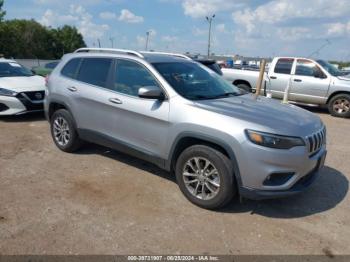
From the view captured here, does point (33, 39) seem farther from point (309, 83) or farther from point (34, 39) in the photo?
point (309, 83)

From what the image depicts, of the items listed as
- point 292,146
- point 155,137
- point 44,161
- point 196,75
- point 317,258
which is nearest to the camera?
point 317,258

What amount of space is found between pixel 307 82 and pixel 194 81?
24.8 ft

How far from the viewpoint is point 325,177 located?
5.32m

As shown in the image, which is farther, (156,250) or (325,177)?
(325,177)

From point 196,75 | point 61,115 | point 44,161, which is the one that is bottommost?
point 44,161

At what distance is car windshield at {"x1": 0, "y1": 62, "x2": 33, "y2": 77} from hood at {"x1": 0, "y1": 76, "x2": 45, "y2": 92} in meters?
0.35

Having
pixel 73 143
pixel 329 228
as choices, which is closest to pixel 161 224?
pixel 329 228

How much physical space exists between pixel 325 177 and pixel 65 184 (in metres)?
3.79

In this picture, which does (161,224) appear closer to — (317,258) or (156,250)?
(156,250)

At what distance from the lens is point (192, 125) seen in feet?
13.3

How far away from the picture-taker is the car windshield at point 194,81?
452 cm

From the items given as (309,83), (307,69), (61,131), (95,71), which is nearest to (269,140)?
(95,71)

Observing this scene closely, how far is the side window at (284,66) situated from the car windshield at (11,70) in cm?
779

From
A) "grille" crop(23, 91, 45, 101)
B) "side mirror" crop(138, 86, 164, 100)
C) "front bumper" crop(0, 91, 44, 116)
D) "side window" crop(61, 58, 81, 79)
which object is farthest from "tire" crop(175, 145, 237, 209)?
"grille" crop(23, 91, 45, 101)
